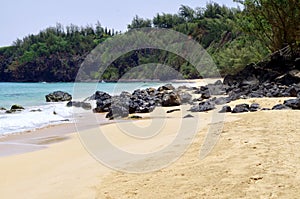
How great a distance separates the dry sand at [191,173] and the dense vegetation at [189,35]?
14.7 metres

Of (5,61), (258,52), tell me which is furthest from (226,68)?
(5,61)

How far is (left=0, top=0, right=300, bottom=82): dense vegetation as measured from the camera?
781 inches

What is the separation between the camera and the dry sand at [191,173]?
3.24 m

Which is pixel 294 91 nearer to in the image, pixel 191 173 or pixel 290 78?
pixel 290 78

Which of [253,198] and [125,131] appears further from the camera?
[125,131]

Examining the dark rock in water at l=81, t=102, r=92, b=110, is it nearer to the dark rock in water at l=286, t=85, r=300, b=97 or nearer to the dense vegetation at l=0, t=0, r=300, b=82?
the dark rock in water at l=286, t=85, r=300, b=97

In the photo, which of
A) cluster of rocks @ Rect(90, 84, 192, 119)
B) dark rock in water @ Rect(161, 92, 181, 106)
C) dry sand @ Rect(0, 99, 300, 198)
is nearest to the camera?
dry sand @ Rect(0, 99, 300, 198)

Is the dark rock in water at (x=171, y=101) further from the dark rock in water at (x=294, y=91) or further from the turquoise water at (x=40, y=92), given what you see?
the turquoise water at (x=40, y=92)

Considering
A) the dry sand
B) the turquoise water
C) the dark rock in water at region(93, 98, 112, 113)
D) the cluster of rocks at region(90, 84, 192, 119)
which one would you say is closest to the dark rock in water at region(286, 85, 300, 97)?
the cluster of rocks at region(90, 84, 192, 119)

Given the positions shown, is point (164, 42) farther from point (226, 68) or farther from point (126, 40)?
point (226, 68)

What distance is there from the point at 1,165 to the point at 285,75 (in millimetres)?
12816

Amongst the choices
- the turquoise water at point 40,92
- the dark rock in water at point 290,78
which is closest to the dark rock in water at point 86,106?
the turquoise water at point 40,92

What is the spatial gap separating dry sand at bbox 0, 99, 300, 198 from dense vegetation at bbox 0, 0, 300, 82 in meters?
14.7

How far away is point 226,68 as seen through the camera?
3722cm
